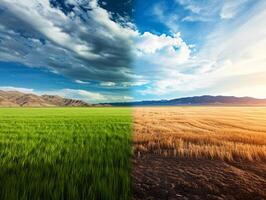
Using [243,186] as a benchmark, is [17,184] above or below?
above

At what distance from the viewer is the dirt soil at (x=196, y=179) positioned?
5.51 metres

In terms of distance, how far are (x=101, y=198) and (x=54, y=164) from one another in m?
2.47

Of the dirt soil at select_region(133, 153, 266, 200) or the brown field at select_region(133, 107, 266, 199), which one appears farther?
the brown field at select_region(133, 107, 266, 199)

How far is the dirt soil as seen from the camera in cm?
551

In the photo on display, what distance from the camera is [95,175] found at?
5.80 m

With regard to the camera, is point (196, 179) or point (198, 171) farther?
point (198, 171)

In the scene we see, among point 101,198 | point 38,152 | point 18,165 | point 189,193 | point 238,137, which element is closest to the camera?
point 101,198

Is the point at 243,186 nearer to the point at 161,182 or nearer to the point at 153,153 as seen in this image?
the point at 161,182

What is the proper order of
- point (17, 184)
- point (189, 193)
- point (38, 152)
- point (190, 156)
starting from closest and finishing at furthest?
point (17, 184) → point (189, 193) → point (38, 152) → point (190, 156)

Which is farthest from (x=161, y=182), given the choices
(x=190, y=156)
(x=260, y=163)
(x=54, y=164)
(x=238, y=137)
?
(x=238, y=137)

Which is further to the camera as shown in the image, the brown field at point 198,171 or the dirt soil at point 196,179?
the brown field at point 198,171

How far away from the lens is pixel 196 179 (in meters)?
6.52

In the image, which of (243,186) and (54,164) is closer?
(243,186)

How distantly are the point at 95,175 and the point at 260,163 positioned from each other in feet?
18.0
